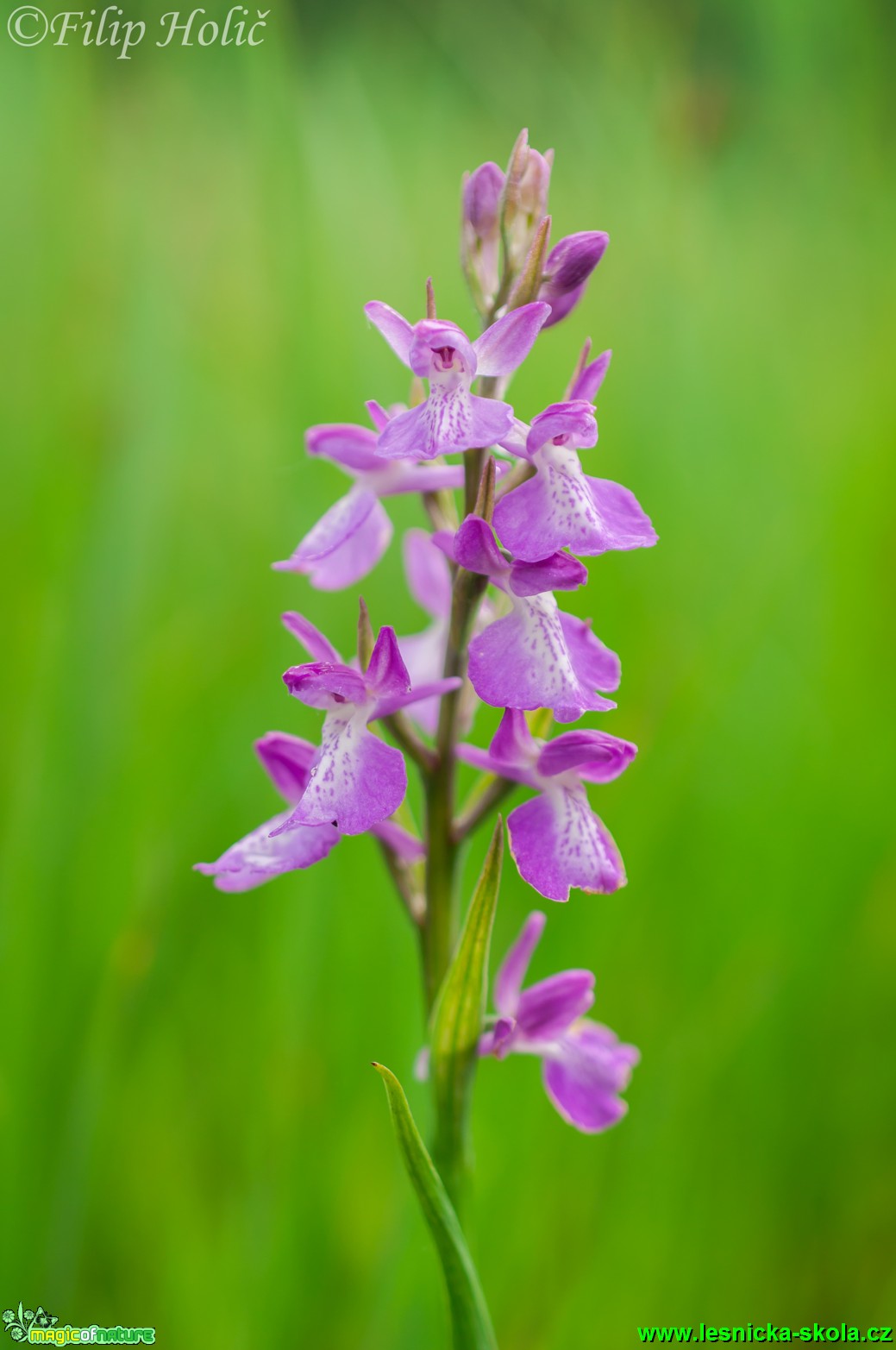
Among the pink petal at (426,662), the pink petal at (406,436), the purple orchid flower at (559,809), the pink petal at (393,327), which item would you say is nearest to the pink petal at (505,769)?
the purple orchid flower at (559,809)

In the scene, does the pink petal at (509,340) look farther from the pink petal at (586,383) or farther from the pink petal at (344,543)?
the pink petal at (344,543)

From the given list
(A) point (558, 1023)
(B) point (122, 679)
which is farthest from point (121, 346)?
(A) point (558, 1023)

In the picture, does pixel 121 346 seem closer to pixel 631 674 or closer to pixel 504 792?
pixel 631 674

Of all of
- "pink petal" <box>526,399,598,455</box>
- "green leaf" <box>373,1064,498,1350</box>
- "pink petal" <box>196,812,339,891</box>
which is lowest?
"green leaf" <box>373,1064,498,1350</box>

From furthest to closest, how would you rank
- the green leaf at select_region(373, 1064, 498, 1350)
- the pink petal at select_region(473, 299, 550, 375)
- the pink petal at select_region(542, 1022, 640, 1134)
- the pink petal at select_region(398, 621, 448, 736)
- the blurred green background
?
the blurred green background, the pink petal at select_region(398, 621, 448, 736), the pink petal at select_region(542, 1022, 640, 1134), the pink petal at select_region(473, 299, 550, 375), the green leaf at select_region(373, 1064, 498, 1350)

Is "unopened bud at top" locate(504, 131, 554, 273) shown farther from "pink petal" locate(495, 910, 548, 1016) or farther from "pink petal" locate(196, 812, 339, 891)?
"pink petal" locate(495, 910, 548, 1016)

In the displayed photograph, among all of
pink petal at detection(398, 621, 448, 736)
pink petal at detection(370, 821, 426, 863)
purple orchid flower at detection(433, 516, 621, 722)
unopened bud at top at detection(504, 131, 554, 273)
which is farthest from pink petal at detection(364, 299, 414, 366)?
pink petal at detection(370, 821, 426, 863)

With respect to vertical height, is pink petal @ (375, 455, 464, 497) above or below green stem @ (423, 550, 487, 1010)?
above
